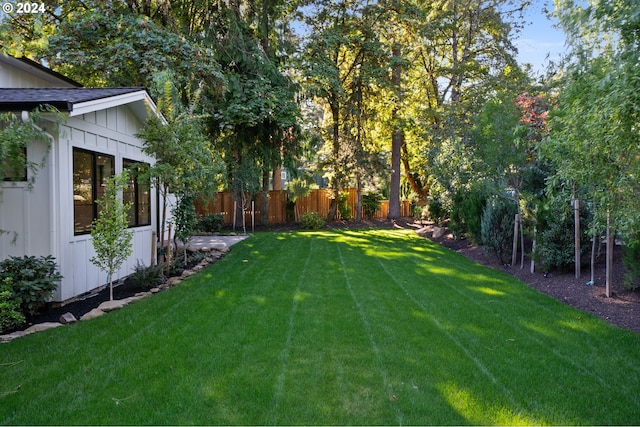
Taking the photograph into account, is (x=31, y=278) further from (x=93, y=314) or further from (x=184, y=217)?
(x=184, y=217)

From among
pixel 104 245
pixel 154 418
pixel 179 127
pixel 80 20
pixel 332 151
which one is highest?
pixel 80 20

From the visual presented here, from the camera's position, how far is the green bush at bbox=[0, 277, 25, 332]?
4145 millimetres

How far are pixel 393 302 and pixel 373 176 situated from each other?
12.6 m

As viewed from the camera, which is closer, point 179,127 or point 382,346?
point 382,346

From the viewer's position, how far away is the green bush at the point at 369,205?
66.7 feet

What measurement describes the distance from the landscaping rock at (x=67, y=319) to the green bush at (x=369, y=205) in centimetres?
1624

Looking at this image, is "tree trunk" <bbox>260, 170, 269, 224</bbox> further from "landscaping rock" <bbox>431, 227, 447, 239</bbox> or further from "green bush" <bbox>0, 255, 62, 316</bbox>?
"green bush" <bbox>0, 255, 62, 316</bbox>

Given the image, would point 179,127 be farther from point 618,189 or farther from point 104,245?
point 618,189

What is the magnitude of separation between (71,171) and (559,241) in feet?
25.1

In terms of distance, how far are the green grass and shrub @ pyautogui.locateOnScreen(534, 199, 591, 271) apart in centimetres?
130

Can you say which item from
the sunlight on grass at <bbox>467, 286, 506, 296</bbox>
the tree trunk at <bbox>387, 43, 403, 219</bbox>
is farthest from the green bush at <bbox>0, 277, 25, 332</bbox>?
the tree trunk at <bbox>387, 43, 403, 219</bbox>

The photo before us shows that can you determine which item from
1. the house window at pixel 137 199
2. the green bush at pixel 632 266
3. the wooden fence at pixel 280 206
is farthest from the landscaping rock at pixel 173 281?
the wooden fence at pixel 280 206

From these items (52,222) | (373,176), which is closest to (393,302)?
(52,222)

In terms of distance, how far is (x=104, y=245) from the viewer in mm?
5543
